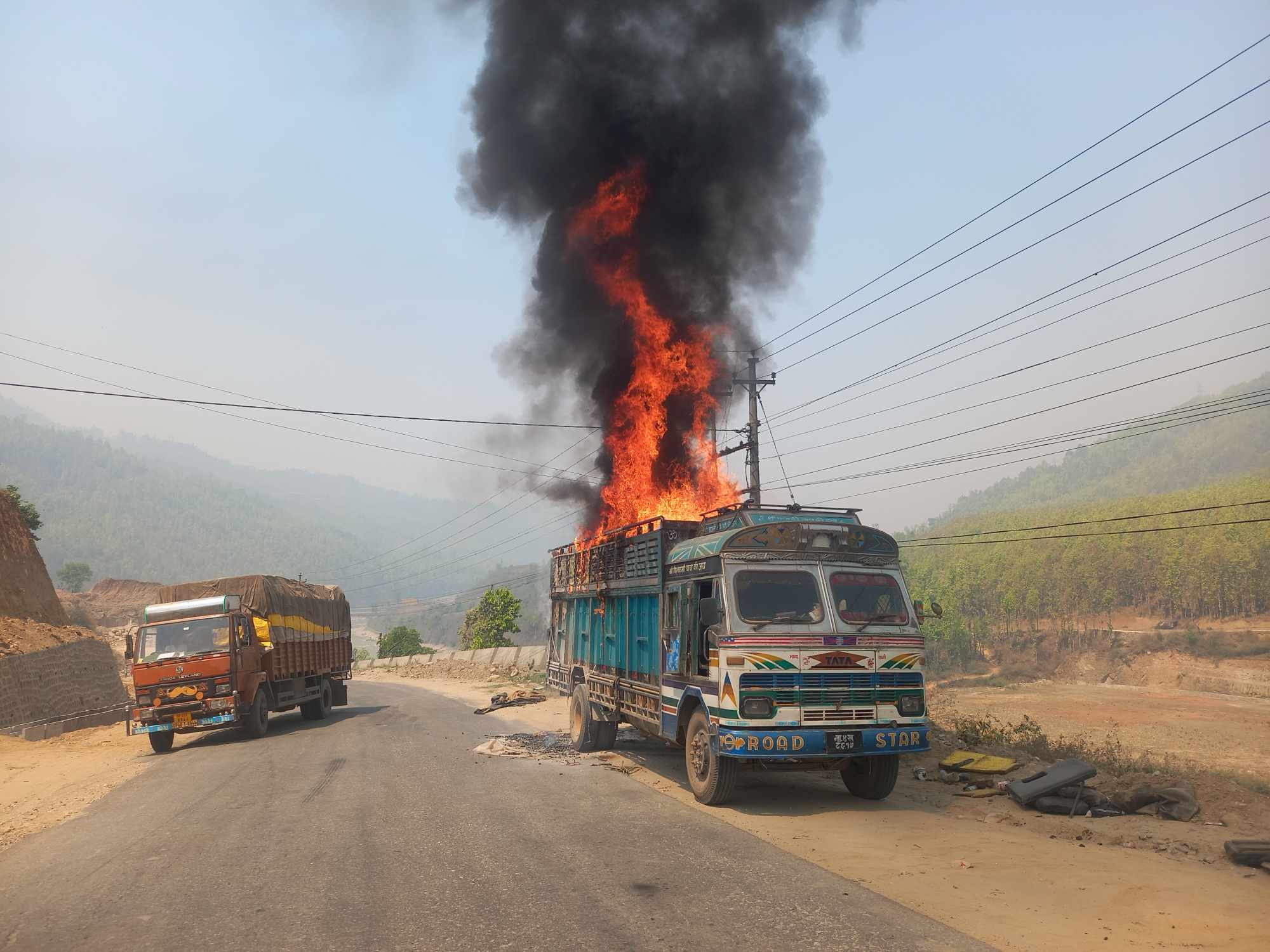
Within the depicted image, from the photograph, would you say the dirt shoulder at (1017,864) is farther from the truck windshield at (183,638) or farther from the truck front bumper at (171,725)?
the truck windshield at (183,638)

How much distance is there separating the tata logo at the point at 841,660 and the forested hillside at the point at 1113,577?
84.7 metres

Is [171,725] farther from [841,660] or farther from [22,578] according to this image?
[22,578]

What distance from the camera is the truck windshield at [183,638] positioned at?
18.7 meters

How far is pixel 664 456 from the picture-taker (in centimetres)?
2567

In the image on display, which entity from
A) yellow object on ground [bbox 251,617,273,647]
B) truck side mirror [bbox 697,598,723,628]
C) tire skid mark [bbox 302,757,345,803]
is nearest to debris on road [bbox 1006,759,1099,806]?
truck side mirror [bbox 697,598,723,628]

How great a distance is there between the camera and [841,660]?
1037 cm

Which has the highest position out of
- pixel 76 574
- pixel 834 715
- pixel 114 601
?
pixel 76 574

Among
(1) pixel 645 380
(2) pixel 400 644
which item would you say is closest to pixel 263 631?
(1) pixel 645 380

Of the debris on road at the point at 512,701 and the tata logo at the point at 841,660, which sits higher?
the tata logo at the point at 841,660

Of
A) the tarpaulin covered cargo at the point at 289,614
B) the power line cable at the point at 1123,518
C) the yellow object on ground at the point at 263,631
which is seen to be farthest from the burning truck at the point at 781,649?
the power line cable at the point at 1123,518

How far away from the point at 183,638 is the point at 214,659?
88cm

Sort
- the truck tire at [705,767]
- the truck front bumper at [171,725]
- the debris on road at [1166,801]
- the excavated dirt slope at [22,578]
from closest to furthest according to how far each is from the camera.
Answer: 1. the debris on road at [1166,801]
2. the truck tire at [705,767]
3. the truck front bumper at [171,725]
4. the excavated dirt slope at [22,578]

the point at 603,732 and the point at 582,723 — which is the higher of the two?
the point at 582,723

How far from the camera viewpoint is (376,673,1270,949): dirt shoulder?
625 centimetres
